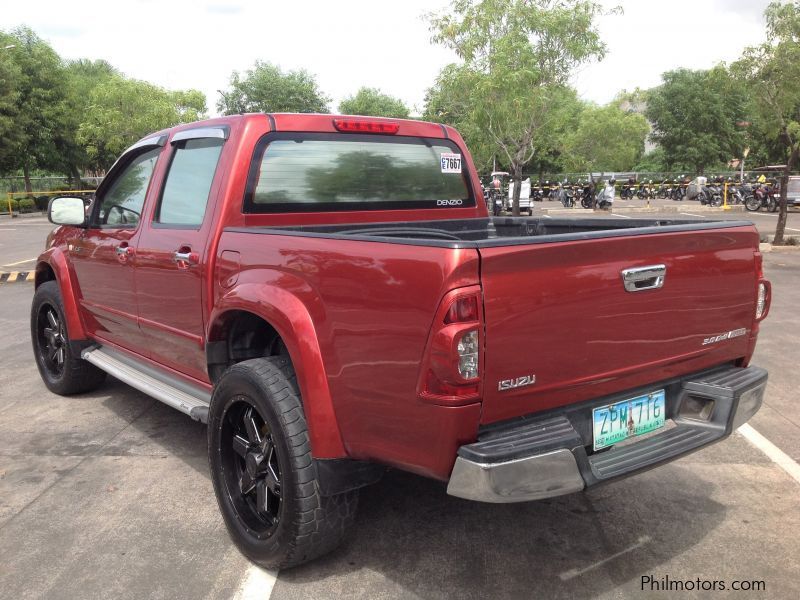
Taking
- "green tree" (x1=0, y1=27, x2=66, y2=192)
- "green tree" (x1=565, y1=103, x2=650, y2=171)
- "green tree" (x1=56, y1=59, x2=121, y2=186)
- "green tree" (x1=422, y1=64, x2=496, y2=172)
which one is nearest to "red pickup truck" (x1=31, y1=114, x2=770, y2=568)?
"green tree" (x1=422, y1=64, x2=496, y2=172)

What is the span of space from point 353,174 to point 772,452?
2.98 meters

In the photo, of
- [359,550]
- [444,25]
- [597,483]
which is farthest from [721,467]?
[444,25]

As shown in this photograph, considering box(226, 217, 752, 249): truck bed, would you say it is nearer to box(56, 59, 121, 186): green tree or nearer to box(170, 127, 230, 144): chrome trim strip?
box(170, 127, 230, 144): chrome trim strip

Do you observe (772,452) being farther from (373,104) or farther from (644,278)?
(373,104)

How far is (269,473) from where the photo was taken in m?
2.93

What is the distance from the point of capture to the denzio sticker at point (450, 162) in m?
4.30

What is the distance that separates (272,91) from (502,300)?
183ft

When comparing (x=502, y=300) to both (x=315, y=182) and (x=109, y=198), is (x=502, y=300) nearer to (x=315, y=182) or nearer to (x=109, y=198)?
(x=315, y=182)

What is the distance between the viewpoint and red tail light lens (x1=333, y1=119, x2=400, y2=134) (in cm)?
388

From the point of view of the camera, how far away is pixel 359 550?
3051mm

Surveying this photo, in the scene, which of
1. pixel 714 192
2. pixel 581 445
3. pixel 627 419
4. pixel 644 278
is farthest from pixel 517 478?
pixel 714 192

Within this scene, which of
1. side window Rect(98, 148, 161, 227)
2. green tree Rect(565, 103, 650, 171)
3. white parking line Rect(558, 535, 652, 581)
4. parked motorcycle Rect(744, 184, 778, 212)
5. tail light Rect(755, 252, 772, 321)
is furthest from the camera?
green tree Rect(565, 103, 650, 171)

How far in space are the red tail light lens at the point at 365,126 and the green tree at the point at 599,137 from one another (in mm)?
42337

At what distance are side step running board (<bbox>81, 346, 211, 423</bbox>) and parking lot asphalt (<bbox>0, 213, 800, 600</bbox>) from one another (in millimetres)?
497
